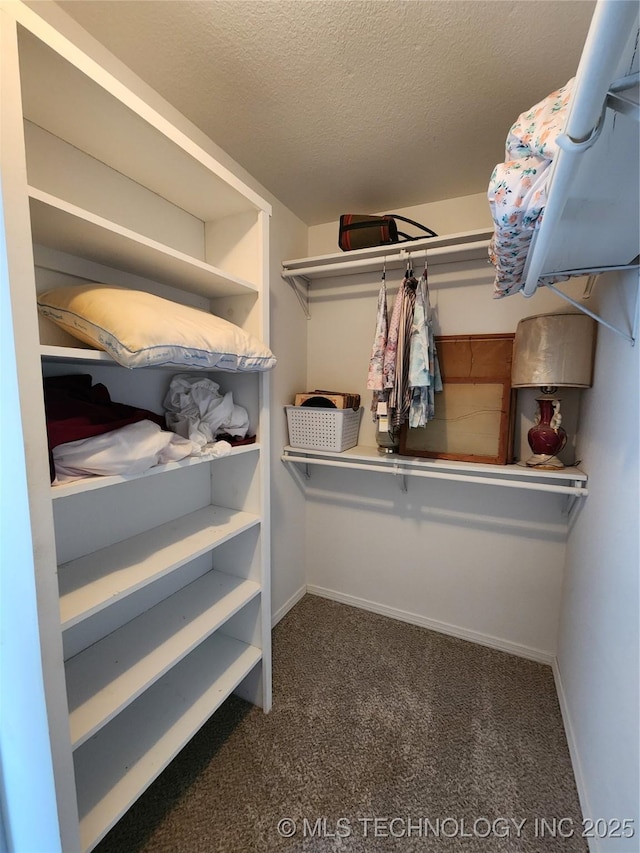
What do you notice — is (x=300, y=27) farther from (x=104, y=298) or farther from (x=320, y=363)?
(x=320, y=363)

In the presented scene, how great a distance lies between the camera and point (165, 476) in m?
1.37

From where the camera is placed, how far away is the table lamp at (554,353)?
1412 millimetres

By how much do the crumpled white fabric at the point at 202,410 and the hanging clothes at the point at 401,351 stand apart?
0.73 m

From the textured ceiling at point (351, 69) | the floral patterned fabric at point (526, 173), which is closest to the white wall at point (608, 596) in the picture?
the floral patterned fabric at point (526, 173)

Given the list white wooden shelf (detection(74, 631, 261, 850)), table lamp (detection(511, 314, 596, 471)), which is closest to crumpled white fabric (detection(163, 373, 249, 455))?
white wooden shelf (detection(74, 631, 261, 850))

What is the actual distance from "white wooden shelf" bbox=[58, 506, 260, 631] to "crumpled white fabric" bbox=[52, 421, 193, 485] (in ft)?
1.07

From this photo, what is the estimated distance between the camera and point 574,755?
1312mm

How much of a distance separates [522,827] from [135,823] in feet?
4.19

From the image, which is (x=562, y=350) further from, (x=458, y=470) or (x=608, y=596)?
(x=608, y=596)

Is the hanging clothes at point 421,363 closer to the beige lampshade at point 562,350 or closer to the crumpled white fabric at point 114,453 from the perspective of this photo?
the beige lampshade at point 562,350

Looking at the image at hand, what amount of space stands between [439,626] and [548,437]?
1.29 metres

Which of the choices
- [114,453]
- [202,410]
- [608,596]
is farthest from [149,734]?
[608,596]

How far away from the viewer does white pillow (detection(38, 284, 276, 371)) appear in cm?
83

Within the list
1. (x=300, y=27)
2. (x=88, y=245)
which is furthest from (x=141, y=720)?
(x=300, y=27)
